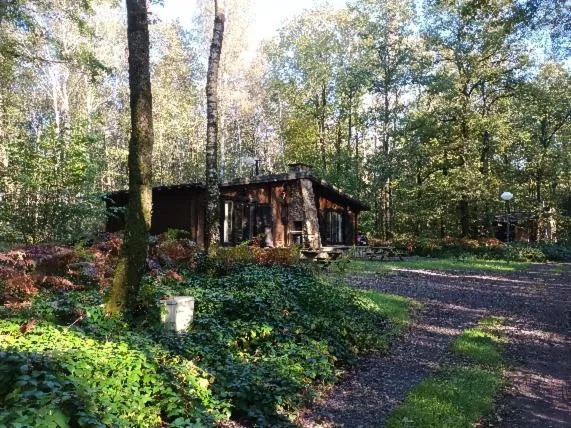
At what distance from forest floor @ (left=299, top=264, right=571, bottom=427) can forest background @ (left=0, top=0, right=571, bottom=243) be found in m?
13.9

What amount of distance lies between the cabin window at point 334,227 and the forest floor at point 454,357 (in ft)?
28.5

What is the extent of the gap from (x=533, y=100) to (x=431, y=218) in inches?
380

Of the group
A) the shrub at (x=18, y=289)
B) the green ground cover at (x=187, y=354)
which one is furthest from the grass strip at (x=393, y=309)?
the shrub at (x=18, y=289)

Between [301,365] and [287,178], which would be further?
[287,178]

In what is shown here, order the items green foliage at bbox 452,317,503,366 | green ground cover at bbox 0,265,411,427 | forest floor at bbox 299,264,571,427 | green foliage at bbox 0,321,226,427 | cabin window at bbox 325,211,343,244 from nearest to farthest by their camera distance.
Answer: green foliage at bbox 0,321,226,427 → green ground cover at bbox 0,265,411,427 → forest floor at bbox 299,264,571,427 → green foliage at bbox 452,317,503,366 → cabin window at bbox 325,211,343,244

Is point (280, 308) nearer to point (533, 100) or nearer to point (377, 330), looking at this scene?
point (377, 330)

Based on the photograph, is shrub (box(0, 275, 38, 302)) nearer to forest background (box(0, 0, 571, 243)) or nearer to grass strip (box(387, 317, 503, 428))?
grass strip (box(387, 317, 503, 428))

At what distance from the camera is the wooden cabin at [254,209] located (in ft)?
63.9

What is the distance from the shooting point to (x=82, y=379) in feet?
12.8

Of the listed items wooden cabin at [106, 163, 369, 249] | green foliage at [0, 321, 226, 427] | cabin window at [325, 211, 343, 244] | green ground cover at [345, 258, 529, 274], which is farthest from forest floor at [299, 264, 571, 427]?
cabin window at [325, 211, 343, 244]

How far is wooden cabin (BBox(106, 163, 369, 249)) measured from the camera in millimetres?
19484

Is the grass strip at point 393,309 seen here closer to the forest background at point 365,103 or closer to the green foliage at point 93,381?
the green foliage at point 93,381

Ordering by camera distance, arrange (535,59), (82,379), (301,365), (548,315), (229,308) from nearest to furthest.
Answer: (82,379) < (301,365) < (229,308) < (548,315) < (535,59)

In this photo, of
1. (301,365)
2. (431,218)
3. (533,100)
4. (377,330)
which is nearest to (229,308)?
(301,365)
